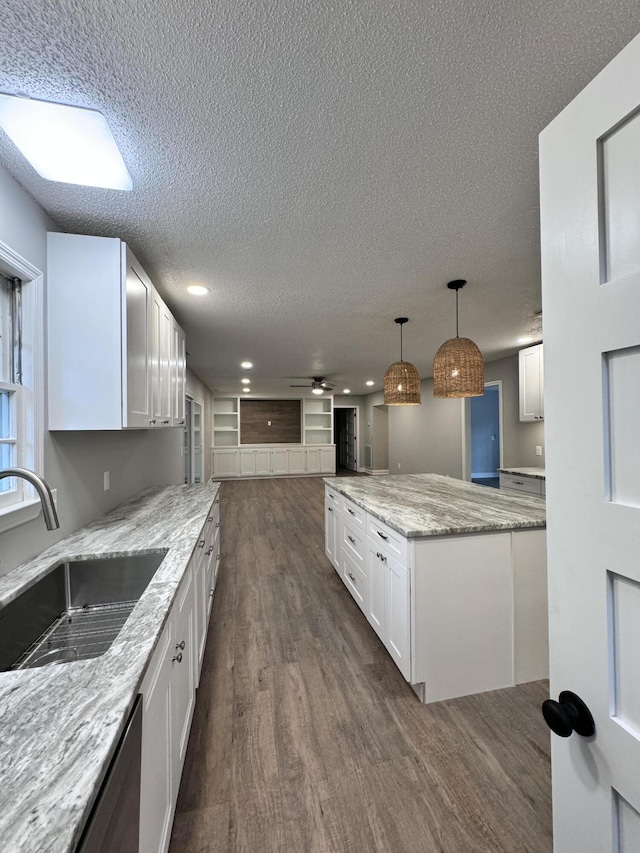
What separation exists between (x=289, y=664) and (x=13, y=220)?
258 centimetres

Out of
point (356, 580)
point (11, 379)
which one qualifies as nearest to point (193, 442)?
point (356, 580)

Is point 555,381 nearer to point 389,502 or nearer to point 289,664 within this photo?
point 389,502

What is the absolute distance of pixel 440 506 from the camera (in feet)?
7.77

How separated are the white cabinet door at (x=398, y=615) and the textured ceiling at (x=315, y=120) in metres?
1.84

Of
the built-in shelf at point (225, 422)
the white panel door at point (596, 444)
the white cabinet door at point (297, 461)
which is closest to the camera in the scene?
the white panel door at point (596, 444)

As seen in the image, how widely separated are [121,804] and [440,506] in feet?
6.81

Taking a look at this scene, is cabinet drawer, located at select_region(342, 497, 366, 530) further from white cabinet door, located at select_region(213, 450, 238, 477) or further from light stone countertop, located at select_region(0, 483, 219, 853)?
white cabinet door, located at select_region(213, 450, 238, 477)

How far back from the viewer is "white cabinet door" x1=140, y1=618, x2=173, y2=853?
897 mm

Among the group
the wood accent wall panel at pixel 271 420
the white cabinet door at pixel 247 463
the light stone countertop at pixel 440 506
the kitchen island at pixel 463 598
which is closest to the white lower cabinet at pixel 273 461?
the white cabinet door at pixel 247 463

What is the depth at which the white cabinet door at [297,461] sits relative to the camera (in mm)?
9773

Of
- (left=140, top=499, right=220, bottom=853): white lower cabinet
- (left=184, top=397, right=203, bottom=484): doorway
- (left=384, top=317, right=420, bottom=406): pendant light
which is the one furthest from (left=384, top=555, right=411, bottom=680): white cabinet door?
(left=184, top=397, right=203, bottom=484): doorway

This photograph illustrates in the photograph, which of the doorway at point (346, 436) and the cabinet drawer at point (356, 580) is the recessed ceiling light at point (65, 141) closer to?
the cabinet drawer at point (356, 580)

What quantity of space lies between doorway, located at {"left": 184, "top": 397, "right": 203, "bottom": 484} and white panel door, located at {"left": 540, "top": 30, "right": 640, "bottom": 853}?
18.3 ft

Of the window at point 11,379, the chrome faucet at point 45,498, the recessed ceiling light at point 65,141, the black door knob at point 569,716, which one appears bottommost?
the black door knob at point 569,716
